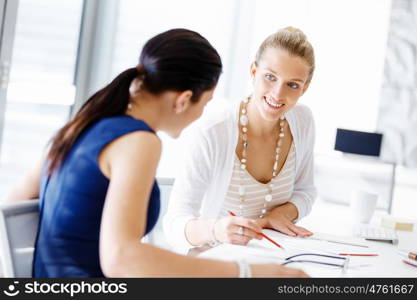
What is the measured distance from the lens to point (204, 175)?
176cm

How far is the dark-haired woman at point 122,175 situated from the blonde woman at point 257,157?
1.49 ft

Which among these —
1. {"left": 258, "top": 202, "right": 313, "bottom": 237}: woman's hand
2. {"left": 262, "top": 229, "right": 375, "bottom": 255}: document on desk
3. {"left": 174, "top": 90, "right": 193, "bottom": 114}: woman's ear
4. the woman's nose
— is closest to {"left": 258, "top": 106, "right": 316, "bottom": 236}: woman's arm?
{"left": 258, "top": 202, "right": 313, "bottom": 237}: woman's hand

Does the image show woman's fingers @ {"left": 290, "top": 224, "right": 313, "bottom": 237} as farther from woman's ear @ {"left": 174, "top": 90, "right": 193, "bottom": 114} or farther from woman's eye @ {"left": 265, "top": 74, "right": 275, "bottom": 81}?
woman's ear @ {"left": 174, "top": 90, "right": 193, "bottom": 114}

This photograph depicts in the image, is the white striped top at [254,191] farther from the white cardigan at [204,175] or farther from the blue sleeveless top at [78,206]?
the blue sleeveless top at [78,206]

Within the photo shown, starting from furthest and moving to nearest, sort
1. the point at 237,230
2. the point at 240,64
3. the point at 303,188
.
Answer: the point at 240,64, the point at 303,188, the point at 237,230

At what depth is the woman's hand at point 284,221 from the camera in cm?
171

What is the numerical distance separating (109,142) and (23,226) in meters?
→ 0.29

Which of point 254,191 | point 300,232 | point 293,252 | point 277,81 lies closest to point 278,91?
point 277,81

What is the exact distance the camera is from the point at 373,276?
1.35 m

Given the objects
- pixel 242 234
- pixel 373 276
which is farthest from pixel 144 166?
pixel 373 276

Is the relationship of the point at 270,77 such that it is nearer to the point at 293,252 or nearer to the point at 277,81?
the point at 277,81

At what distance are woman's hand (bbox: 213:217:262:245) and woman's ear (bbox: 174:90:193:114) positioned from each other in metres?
0.37

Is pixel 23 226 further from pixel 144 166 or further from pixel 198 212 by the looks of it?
pixel 198 212

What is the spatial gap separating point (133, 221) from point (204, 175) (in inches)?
31.1
